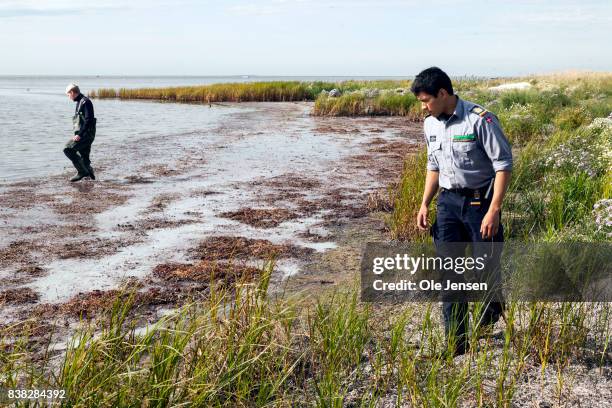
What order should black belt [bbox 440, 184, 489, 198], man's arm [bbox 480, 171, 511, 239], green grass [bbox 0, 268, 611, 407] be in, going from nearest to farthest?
green grass [bbox 0, 268, 611, 407] → man's arm [bbox 480, 171, 511, 239] → black belt [bbox 440, 184, 489, 198]

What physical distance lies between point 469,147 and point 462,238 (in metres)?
0.71

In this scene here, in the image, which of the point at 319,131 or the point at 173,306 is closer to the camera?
the point at 173,306

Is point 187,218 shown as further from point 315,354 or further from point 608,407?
point 608,407

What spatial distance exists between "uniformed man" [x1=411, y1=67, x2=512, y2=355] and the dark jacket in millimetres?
10616

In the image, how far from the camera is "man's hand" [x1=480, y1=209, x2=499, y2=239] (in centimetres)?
424

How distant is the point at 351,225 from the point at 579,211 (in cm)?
362

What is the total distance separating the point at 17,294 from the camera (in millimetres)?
6730

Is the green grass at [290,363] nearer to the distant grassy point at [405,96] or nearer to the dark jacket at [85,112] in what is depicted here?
the dark jacket at [85,112]

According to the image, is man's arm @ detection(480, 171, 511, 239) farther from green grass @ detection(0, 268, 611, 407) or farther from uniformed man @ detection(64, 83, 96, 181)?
uniformed man @ detection(64, 83, 96, 181)

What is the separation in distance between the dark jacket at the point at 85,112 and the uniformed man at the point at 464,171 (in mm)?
10616

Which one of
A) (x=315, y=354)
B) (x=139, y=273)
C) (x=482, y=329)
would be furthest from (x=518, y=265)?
(x=139, y=273)

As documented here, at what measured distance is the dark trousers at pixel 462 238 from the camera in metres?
4.44

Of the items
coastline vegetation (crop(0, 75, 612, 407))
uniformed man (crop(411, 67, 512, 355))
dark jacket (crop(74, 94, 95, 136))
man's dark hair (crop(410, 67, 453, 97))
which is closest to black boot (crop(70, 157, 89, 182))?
dark jacket (crop(74, 94, 95, 136))

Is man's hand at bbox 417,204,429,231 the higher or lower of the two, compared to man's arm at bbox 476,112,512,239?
lower
